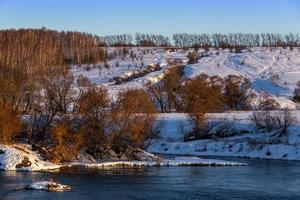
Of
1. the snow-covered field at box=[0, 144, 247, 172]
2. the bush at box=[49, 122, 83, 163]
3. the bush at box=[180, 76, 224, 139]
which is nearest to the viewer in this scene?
the snow-covered field at box=[0, 144, 247, 172]

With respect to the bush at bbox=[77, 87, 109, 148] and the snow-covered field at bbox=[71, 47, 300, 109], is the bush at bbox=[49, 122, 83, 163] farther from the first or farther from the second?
the snow-covered field at bbox=[71, 47, 300, 109]

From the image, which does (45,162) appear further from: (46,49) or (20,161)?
(46,49)

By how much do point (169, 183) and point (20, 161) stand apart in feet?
38.4

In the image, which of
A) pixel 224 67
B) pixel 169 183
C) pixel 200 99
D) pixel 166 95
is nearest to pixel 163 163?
pixel 169 183

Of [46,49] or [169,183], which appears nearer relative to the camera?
[169,183]

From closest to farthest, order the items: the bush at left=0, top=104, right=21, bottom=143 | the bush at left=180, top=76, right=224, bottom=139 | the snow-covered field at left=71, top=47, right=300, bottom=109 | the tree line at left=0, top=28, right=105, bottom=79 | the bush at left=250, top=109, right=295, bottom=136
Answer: the bush at left=0, top=104, right=21, bottom=143, the bush at left=250, top=109, right=295, bottom=136, the bush at left=180, top=76, right=224, bottom=139, the snow-covered field at left=71, top=47, right=300, bottom=109, the tree line at left=0, top=28, right=105, bottom=79

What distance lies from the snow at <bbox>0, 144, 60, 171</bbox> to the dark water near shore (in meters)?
1.93

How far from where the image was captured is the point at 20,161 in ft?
144

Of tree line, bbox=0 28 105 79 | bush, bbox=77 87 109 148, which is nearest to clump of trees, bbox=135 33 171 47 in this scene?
tree line, bbox=0 28 105 79

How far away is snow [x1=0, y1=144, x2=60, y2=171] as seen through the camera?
4347 centimetres

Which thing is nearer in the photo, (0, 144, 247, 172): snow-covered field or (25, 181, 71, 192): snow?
(25, 181, 71, 192): snow

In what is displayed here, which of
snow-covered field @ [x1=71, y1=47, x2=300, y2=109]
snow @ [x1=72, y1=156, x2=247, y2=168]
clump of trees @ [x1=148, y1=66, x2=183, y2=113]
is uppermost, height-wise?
snow-covered field @ [x1=71, y1=47, x2=300, y2=109]

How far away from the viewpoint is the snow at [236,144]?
58.4 metres

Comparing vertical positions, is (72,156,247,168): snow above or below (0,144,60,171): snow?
below
